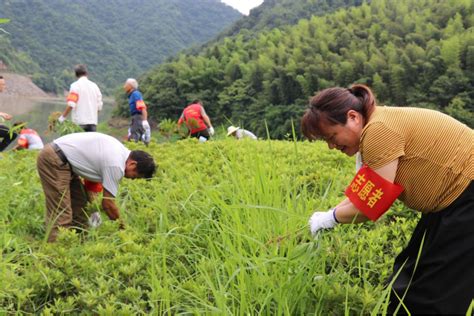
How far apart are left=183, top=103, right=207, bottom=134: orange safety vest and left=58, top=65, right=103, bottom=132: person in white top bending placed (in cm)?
166

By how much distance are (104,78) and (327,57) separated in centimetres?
5093

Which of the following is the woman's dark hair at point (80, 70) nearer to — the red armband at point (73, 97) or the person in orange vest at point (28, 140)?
the red armband at point (73, 97)

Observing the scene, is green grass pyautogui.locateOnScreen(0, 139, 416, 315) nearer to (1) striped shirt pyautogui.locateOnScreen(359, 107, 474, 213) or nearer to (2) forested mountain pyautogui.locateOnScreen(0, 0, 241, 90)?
(1) striped shirt pyautogui.locateOnScreen(359, 107, 474, 213)

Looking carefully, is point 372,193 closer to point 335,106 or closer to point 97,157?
point 335,106

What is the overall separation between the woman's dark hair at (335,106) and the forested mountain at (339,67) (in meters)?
17.6

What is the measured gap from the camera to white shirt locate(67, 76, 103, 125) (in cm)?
723

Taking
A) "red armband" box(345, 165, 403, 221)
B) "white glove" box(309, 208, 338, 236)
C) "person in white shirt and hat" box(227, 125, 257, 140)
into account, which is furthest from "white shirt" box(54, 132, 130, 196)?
"red armband" box(345, 165, 403, 221)

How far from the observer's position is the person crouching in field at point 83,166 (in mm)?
3520

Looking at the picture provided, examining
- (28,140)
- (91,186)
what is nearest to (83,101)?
(28,140)

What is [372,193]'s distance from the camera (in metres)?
1.83

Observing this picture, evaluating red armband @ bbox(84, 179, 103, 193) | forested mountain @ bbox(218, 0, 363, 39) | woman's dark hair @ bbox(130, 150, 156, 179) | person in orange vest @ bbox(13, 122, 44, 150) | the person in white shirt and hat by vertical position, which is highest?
forested mountain @ bbox(218, 0, 363, 39)

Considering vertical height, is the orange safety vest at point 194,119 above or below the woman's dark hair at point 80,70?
below

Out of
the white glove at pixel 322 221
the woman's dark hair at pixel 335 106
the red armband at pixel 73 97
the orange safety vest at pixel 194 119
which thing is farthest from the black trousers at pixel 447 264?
the orange safety vest at pixel 194 119

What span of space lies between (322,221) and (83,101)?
6084 mm
